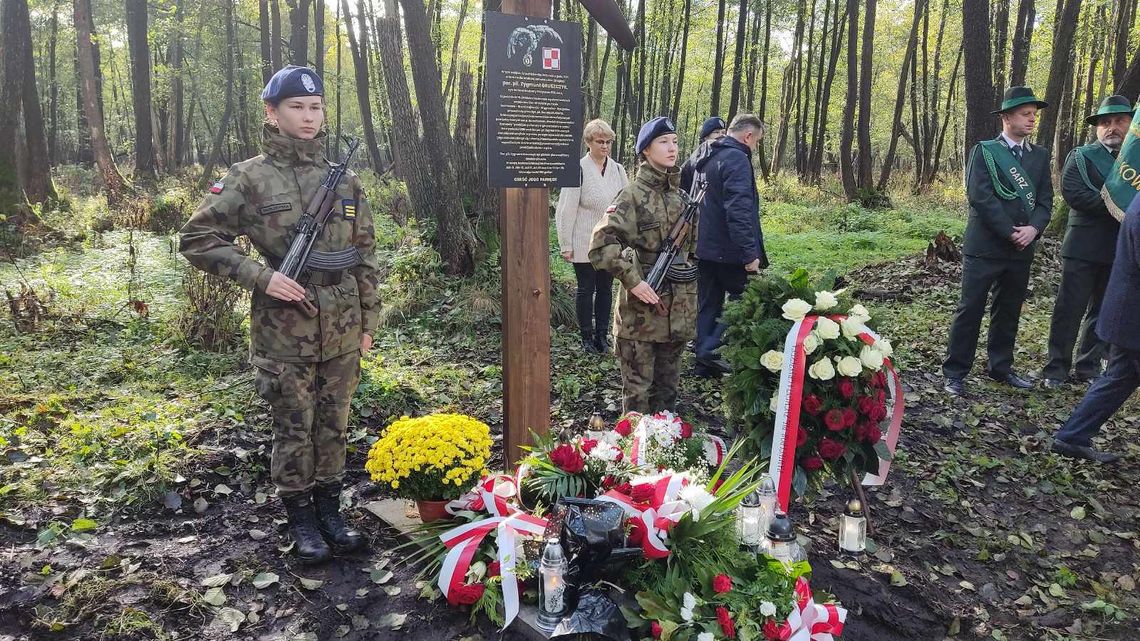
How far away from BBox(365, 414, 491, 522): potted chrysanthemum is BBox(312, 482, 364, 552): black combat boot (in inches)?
10.5

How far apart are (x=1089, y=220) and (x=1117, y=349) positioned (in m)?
1.77

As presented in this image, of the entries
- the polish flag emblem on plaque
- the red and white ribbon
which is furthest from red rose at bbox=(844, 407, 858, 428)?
the polish flag emblem on plaque

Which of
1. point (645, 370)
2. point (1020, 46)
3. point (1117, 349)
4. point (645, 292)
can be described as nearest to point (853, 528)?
point (645, 370)

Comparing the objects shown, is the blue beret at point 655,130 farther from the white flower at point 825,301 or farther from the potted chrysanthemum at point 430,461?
the potted chrysanthemum at point 430,461

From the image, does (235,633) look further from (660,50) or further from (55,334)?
(660,50)

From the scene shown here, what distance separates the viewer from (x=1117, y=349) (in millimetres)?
4516

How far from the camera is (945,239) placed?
34.0ft

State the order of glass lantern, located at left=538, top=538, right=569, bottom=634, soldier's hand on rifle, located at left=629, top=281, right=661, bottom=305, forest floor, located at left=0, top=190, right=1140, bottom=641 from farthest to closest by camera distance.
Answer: soldier's hand on rifle, located at left=629, top=281, right=661, bottom=305, forest floor, located at left=0, top=190, right=1140, bottom=641, glass lantern, located at left=538, top=538, right=569, bottom=634

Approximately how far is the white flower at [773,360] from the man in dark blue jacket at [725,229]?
1.95m

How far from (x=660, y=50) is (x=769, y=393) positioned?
2297cm

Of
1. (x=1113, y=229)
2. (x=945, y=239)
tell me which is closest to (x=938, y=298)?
(x=945, y=239)

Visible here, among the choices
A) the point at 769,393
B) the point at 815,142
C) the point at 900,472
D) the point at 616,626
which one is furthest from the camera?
the point at 815,142

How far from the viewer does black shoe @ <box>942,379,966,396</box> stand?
5.90m

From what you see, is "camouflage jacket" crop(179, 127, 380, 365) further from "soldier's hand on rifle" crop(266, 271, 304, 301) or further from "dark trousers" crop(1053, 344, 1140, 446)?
"dark trousers" crop(1053, 344, 1140, 446)
